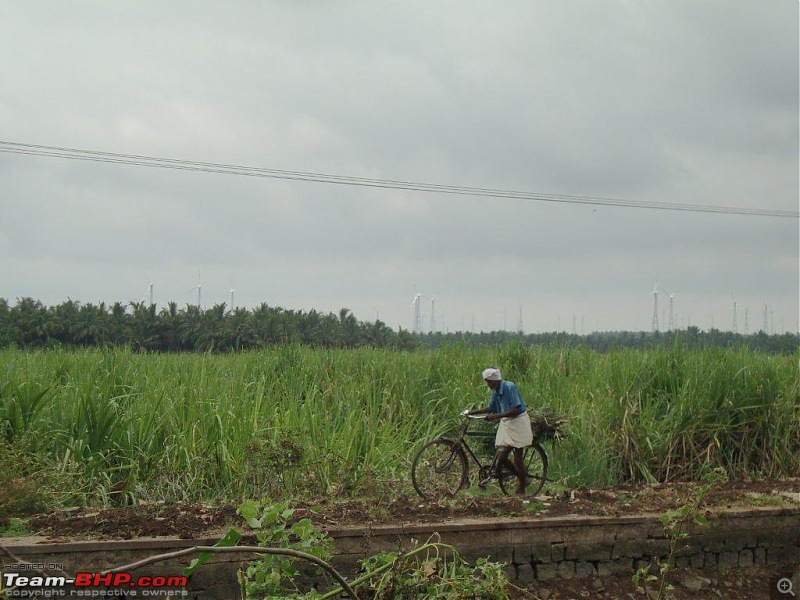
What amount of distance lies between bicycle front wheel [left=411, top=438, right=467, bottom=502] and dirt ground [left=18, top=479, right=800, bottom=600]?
1.34 feet

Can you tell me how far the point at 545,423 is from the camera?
28.4 ft

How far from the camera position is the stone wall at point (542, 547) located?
550cm

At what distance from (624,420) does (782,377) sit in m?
3.07

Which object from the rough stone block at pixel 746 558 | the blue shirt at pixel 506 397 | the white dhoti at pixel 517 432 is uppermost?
the blue shirt at pixel 506 397

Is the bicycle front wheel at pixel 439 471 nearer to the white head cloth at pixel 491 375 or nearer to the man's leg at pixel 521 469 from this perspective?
the man's leg at pixel 521 469

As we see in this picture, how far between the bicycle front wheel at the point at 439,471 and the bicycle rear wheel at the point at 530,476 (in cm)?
45

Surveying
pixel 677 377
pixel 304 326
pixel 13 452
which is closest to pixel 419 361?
pixel 677 377

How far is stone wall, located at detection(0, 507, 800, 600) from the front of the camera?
550cm

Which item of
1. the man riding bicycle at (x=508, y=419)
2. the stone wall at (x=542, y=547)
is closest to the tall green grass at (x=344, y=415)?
the man riding bicycle at (x=508, y=419)

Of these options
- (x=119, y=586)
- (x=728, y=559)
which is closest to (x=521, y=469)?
(x=728, y=559)

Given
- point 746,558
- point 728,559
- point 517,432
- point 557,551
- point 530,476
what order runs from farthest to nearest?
point 530,476
point 517,432
point 746,558
point 728,559
point 557,551

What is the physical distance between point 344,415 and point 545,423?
Result: 2.91 metres

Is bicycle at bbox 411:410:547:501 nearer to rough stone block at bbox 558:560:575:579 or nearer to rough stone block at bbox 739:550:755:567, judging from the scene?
rough stone block at bbox 558:560:575:579

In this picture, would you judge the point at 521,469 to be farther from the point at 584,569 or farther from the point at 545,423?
the point at 584,569
